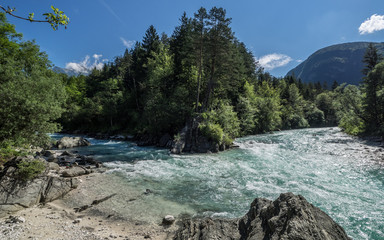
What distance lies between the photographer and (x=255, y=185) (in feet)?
35.5

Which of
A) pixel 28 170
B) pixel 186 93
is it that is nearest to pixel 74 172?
pixel 28 170

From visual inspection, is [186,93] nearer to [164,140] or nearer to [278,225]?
[164,140]

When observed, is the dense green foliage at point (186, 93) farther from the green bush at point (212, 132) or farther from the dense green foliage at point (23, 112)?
the dense green foliage at point (23, 112)

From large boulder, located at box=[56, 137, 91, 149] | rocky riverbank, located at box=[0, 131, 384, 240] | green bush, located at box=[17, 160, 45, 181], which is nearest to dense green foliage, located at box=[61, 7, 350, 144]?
large boulder, located at box=[56, 137, 91, 149]

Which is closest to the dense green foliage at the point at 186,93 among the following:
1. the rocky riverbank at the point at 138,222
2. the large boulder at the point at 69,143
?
the large boulder at the point at 69,143

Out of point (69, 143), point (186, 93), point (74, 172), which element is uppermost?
point (186, 93)

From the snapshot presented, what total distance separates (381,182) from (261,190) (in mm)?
7808

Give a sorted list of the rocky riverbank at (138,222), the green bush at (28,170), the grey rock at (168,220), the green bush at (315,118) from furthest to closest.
A: the green bush at (315,118) < the green bush at (28,170) < the grey rock at (168,220) < the rocky riverbank at (138,222)

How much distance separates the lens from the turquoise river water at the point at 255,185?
25.6 ft

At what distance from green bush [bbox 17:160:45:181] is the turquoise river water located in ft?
12.3

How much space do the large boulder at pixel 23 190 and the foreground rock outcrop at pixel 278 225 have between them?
7243 millimetres

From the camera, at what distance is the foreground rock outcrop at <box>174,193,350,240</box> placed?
3713mm

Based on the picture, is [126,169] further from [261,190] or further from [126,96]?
[126,96]

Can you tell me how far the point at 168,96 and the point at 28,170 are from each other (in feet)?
85.9
